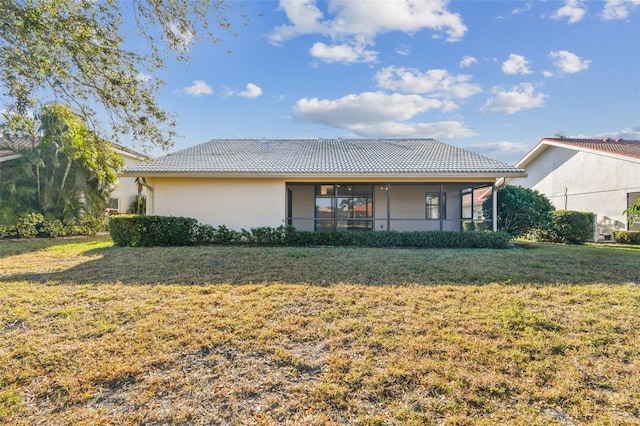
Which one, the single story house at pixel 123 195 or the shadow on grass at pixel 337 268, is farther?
the single story house at pixel 123 195

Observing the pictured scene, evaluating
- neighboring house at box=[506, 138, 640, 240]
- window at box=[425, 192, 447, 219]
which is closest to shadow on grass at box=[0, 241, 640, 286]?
window at box=[425, 192, 447, 219]

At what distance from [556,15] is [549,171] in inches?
485

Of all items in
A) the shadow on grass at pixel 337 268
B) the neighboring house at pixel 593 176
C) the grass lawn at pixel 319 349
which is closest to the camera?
the grass lawn at pixel 319 349

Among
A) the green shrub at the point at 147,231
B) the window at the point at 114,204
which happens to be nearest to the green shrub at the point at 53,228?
the window at the point at 114,204

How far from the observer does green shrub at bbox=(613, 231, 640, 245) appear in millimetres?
13336

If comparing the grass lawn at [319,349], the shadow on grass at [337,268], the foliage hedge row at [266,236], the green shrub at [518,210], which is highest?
the green shrub at [518,210]

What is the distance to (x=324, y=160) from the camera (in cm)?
1259

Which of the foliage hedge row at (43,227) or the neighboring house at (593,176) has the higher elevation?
the neighboring house at (593,176)

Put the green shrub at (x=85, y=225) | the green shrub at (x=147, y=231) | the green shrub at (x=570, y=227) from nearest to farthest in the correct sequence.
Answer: the green shrub at (x=147, y=231), the green shrub at (x=570, y=227), the green shrub at (x=85, y=225)

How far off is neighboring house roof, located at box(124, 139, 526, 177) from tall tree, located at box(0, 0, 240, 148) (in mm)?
4728

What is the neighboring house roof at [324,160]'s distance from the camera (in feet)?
36.2

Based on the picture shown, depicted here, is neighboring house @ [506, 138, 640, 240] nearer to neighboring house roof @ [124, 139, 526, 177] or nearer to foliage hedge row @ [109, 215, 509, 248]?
neighboring house roof @ [124, 139, 526, 177]

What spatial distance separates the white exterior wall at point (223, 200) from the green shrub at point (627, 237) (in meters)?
14.5

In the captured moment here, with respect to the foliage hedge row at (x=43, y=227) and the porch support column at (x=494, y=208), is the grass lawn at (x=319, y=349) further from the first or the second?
the foliage hedge row at (x=43, y=227)
